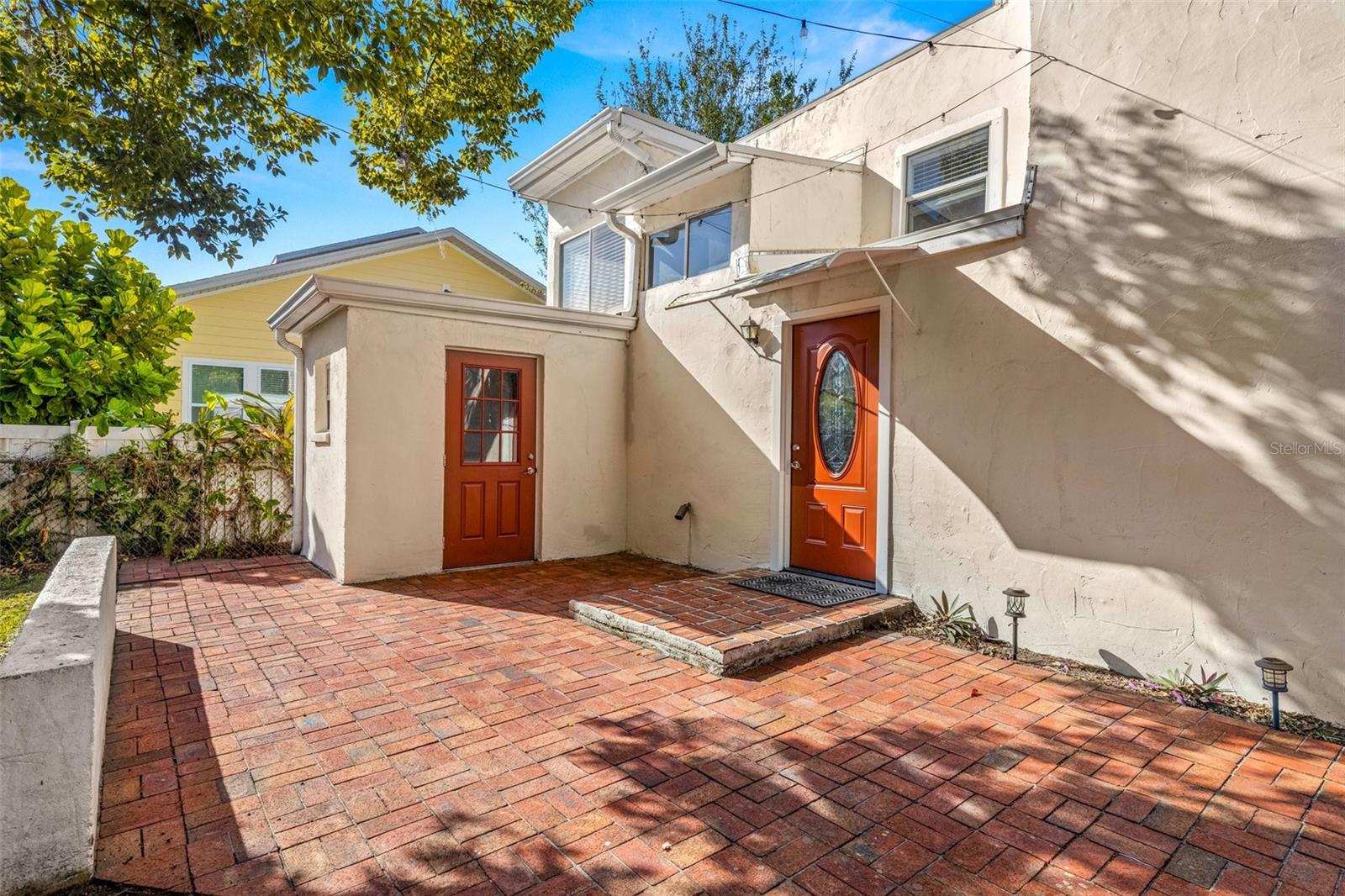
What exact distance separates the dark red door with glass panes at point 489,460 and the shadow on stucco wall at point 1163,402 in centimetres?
457

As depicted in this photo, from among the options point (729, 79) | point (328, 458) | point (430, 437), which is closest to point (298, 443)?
point (328, 458)

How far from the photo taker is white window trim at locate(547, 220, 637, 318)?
27.7 ft

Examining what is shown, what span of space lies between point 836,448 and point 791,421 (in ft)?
1.81

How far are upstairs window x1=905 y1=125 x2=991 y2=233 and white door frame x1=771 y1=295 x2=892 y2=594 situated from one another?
3.58 feet

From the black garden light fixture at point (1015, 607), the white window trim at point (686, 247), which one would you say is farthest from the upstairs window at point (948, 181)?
the black garden light fixture at point (1015, 607)

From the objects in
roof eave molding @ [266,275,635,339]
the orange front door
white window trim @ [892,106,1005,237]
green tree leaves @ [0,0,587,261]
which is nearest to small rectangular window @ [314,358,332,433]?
roof eave molding @ [266,275,635,339]

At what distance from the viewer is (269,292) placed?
12586 mm

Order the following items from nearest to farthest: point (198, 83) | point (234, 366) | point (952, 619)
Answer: point (952, 619), point (198, 83), point (234, 366)

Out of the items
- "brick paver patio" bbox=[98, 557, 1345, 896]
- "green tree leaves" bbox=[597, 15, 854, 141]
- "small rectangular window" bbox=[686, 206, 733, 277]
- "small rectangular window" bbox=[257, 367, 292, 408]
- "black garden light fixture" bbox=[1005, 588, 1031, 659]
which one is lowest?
"brick paver patio" bbox=[98, 557, 1345, 896]

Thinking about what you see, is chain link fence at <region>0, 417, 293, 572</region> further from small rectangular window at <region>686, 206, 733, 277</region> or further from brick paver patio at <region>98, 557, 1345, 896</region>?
small rectangular window at <region>686, 206, 733, 277</region>

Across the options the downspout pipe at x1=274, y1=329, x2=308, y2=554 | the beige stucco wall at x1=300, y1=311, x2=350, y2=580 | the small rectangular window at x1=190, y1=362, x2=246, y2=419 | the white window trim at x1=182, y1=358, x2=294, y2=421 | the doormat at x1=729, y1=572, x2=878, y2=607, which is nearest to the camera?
the doormat at x1=729, y1=572, x2=878, y2=607

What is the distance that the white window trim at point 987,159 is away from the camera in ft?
18.0

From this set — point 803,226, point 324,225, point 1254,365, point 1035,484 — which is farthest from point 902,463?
point 324,225

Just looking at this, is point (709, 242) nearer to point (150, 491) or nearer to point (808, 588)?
point (808, 588)
